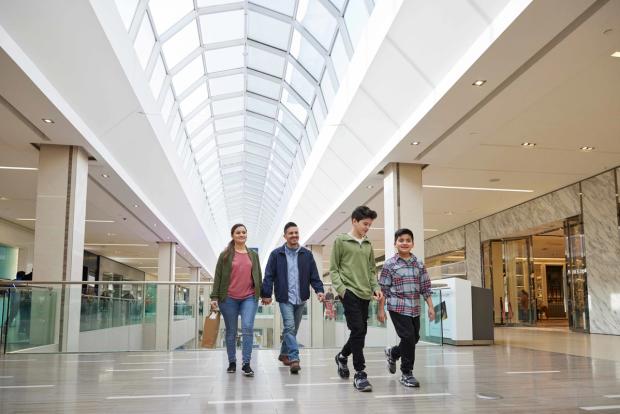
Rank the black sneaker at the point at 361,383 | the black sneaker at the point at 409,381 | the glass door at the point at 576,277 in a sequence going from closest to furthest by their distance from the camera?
the black sneaker at the point at 361,383 → the black sneaker at the point at 409,381 → the glass door at the point at 576,277

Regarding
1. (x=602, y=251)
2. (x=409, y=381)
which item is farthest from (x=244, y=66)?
(x=409, y=381)

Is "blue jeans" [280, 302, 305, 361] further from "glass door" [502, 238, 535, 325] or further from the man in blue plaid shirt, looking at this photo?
"glass door" [502, 238, 535, 325]

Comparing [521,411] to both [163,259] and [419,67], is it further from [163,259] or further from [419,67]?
[163,259]

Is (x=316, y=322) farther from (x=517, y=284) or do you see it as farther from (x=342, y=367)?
(x=517, y=284)

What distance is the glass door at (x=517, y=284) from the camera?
917 inches

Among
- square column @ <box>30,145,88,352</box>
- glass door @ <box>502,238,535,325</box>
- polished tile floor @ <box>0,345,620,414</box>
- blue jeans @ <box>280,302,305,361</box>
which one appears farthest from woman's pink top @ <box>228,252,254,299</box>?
glass door @ <box>502,238,535,325</box>

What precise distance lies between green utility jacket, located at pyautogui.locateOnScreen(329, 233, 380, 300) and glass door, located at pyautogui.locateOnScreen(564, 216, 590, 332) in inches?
516

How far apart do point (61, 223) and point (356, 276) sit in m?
8.06

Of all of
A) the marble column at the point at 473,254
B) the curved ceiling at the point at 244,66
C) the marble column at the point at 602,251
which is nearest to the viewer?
the curved ceiling at the point at 244,66

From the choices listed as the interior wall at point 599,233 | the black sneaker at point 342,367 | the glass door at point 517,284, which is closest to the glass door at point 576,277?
the interior wall at point 599,233

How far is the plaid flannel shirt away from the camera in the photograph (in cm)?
612

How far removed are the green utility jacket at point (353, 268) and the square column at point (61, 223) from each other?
6.98 metres

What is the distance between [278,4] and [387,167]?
528cm

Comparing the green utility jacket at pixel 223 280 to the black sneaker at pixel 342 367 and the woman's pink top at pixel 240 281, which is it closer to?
the woman's pink top at pixel 240 281
